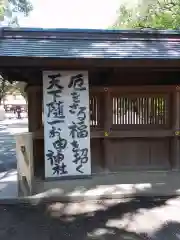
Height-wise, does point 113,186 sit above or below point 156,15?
below

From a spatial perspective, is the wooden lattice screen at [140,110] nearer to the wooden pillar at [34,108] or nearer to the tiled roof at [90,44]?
the tiled roof at [90,44]

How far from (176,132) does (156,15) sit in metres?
12.6

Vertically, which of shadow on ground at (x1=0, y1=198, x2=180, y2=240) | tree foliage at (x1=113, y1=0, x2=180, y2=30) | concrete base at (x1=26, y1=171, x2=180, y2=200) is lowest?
shadow on ground at (x1=0, y1=198, x2=180, y2=240)

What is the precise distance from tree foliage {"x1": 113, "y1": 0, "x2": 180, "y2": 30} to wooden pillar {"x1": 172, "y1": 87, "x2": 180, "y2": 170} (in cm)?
1056

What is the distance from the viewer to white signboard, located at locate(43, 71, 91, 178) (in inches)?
299

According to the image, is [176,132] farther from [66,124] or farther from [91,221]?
[91,221]

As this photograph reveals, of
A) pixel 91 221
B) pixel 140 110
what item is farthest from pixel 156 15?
pixel 91 221

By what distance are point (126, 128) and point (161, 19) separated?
12.1 metres

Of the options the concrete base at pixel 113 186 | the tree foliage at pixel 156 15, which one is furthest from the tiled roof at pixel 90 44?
the tree foliage at pixel 156 15

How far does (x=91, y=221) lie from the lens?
18.0 ft

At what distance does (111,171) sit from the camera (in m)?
8.82

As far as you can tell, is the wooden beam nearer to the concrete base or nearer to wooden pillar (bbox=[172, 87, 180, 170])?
wooden pillar (bbox=[172, 87, 180, 170])

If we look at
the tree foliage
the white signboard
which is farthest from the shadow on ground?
the tree foliage

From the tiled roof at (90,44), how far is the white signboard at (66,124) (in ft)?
2.27
